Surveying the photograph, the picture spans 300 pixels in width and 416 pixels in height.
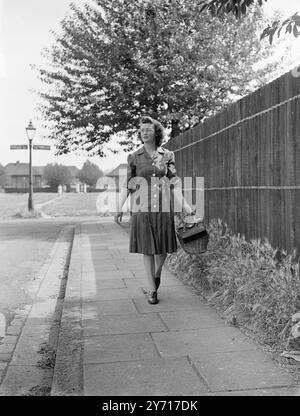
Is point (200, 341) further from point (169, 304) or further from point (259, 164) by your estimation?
point (259, 164)

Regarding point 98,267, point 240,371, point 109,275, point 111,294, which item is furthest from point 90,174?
point 240,371

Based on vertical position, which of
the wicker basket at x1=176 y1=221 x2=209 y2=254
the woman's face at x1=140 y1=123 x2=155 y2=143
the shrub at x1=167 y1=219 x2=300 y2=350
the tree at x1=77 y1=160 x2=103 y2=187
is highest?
the tree at x1=77 y1=160 x2=103 y2=187

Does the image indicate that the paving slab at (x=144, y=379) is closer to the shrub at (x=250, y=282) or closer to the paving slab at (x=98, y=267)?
the shrub at (x=250, y=282)

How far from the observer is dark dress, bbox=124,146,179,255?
5.60 meters

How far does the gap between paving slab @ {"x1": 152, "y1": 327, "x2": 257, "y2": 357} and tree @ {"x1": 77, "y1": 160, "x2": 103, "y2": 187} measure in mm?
120438

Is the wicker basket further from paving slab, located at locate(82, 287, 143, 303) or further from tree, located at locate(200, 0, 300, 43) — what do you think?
tree, located at locate(200, 0, 300, 43)

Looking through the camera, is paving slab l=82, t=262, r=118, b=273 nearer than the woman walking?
No

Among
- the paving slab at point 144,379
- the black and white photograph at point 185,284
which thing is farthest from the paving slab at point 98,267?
the paving slab at point 144,379

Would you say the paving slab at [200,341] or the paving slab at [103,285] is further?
the paving slab at [103,285]

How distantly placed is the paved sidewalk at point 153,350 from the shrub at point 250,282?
165 millimetres

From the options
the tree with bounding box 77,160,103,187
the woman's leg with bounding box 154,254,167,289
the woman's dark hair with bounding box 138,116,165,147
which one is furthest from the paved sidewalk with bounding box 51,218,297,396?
the tree with bounding box 77,160,103,187

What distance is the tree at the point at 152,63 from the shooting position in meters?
14.8

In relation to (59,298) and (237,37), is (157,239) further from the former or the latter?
(237,37)
